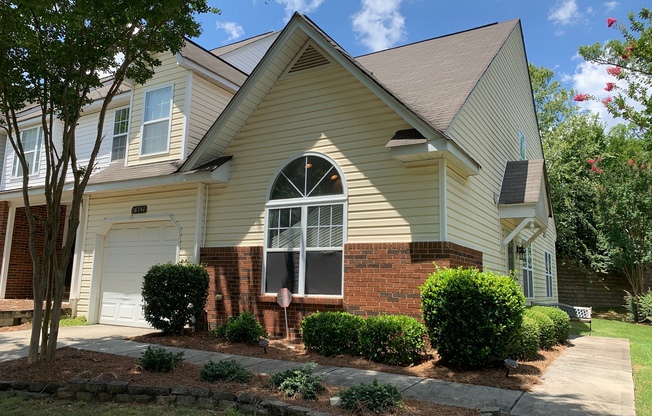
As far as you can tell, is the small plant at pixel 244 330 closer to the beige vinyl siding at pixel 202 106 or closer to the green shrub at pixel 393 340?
the green shrub at pixel 393 340

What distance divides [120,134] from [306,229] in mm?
7595

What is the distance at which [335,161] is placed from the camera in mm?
9070

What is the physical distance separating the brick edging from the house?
→ 3.67 metres

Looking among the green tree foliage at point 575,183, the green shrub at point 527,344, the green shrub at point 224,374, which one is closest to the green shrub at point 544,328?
the green shrub at point 527,344

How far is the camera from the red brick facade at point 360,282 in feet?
25.8

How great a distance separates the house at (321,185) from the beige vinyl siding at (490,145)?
67 mm

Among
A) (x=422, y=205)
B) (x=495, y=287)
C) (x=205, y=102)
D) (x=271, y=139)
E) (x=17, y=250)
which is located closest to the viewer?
(x=495, y=287)

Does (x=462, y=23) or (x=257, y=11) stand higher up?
(x=462, y=23)

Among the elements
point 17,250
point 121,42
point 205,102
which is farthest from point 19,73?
point 17,250

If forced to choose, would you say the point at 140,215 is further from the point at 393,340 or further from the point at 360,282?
the point at 393,340

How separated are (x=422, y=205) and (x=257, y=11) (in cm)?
492

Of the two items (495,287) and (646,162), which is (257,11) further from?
(646,162)

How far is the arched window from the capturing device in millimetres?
8867

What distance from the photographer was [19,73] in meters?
6.86
